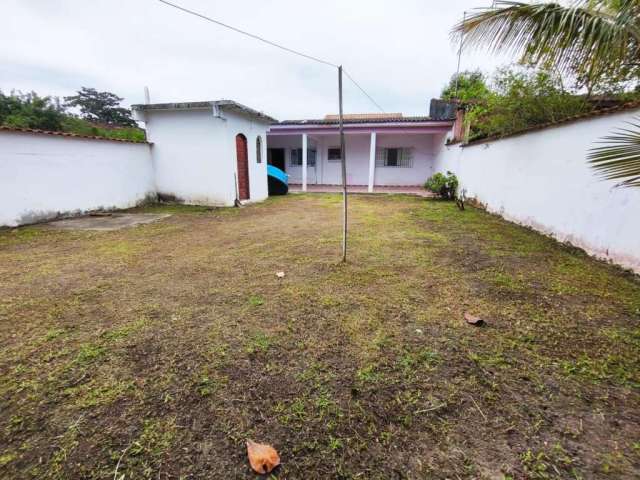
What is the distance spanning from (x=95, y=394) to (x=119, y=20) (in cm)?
539

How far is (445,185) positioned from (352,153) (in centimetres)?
705

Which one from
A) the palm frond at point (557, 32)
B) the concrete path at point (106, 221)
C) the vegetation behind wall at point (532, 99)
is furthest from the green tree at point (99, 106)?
the palm frond at point (557, 32)

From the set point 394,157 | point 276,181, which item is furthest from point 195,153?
point 394,157

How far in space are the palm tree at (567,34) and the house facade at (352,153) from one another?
10440mm

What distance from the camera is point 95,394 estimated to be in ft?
5.21

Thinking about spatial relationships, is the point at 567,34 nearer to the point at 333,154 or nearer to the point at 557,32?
the point at 557,32

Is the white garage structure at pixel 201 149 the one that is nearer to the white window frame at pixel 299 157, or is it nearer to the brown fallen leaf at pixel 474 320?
the white window frame at pixel 299 157

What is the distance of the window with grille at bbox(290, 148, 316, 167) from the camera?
1631cm

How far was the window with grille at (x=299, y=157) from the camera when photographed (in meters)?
16.3

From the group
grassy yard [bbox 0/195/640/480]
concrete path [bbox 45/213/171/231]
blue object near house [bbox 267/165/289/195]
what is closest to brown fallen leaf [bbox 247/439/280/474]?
grassy yard [bbox 0/195/640/480]

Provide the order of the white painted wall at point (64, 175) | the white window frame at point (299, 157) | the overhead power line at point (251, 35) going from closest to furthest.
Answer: the overhead power line at point (251, 35) < the white painted wall at point (64, 175) < the white window frame at point (299, 157)

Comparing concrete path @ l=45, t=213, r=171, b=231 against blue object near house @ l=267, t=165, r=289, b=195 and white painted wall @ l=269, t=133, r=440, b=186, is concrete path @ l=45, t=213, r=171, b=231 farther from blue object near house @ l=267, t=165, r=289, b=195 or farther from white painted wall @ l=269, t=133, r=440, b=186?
white painted wall @ l=269, t=133, r=440, b=186

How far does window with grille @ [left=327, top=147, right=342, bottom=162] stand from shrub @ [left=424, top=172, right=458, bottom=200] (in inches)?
272

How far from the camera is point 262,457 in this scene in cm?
121
